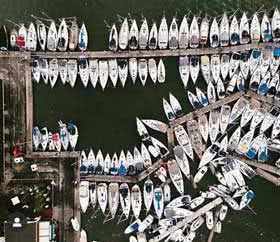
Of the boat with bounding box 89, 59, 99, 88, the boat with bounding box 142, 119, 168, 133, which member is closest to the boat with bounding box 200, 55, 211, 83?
the boat with bounding box 142, 119, 168, 133

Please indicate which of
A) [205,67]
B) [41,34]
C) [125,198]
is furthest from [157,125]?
[41,34]

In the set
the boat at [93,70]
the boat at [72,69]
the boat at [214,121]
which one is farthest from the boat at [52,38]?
the boat at [214,121]

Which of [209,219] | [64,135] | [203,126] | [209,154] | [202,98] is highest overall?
[202,98]

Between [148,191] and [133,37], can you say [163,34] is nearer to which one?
[133,37]

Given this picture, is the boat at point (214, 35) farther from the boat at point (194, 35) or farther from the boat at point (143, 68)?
the boat at point (143, 68)

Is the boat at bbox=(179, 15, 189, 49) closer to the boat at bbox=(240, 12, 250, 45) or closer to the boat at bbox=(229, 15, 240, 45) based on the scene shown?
the boat at bbox=(229, 15, 240, 45)

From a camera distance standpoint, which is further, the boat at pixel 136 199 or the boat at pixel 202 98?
the boat at pixel 136 199
